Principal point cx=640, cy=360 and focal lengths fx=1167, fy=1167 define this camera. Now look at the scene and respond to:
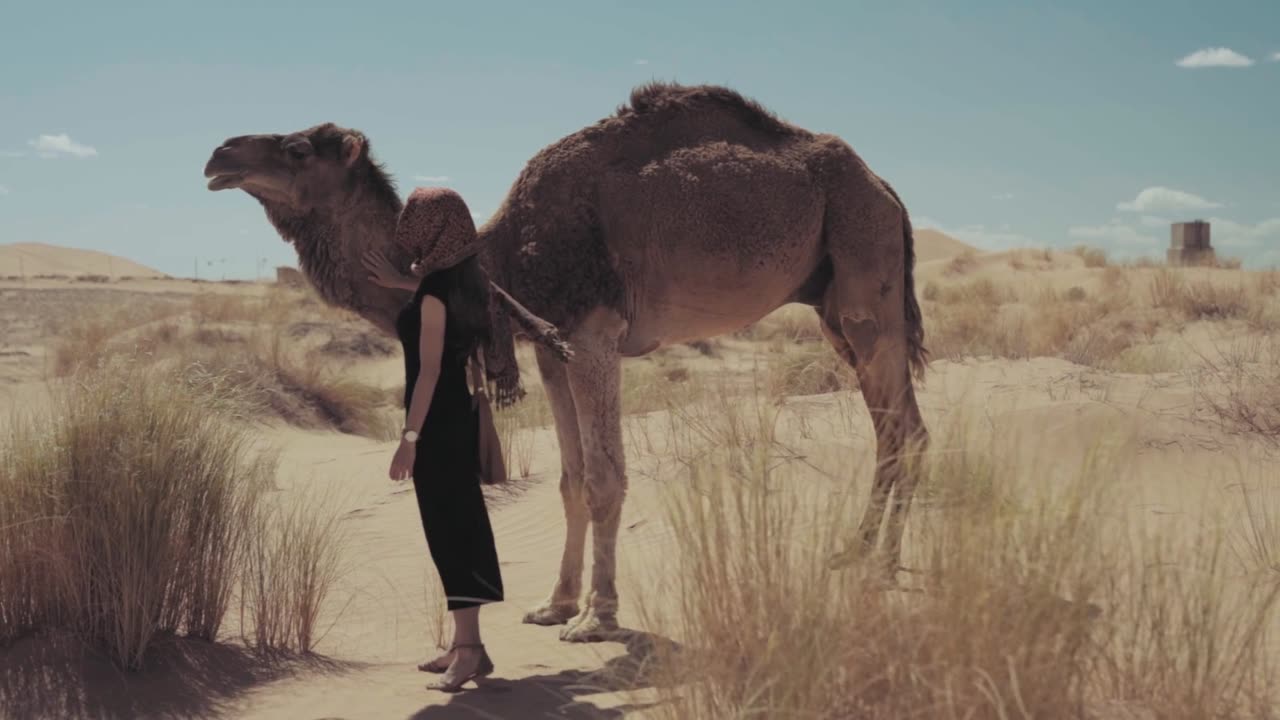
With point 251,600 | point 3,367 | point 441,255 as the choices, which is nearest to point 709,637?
point 441,255

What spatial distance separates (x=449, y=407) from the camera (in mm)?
5137

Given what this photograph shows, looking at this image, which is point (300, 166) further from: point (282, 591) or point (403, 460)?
point (282, 591)

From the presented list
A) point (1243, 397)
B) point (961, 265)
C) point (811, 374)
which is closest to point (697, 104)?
point (1243, 397)

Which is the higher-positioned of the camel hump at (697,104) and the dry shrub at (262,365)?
the camel hump at (697,104)

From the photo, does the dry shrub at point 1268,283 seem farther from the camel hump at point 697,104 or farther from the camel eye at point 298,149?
the camel eye at point 298,149

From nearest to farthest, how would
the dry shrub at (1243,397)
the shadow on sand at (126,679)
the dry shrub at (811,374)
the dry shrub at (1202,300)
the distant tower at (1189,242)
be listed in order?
the shadow on sand at (126,679)
the dry shrub at (1243,397)
the dry shrub at (811,374)
the dry shrub at (1202,300)
the distant tower at (1189,242)

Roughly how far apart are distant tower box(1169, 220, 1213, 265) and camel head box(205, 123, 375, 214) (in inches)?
1241

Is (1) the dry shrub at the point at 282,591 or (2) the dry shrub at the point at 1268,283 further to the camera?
(2) the dry shrub at the point at 1268,283

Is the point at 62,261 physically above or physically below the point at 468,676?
above

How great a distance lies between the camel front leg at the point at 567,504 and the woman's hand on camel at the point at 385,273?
94 centimetres

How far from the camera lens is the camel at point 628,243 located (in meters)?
5.76

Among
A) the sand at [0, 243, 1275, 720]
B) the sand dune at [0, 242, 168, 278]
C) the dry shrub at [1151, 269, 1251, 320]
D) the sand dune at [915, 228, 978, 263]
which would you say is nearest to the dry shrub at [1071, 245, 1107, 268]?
the dry shrub at [1151, 269, 1251, 320]

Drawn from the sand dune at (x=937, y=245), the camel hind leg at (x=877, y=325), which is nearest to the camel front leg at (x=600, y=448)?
the camel hind leg at (x=877, y=325)

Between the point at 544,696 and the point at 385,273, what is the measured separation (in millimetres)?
2085
